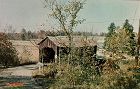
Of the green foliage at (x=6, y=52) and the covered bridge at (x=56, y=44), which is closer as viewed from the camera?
the covered bridge at (x=56, y=44)

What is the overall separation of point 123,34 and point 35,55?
911cm

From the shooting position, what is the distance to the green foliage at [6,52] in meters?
26.0

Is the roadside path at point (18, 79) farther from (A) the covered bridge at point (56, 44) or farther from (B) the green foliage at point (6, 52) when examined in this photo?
(A) the covered bridge at point (56, 44)

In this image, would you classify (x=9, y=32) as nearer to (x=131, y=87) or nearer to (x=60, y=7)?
(x=60, y=7)

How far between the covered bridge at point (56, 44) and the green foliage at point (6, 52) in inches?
94.2

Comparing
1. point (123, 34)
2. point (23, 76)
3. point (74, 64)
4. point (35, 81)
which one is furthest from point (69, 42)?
point (123, 34)

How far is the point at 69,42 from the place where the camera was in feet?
58.7

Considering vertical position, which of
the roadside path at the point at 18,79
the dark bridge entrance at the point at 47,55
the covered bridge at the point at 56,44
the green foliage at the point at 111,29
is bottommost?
the roadside path at the point at 18,79

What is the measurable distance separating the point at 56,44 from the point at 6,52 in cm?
515

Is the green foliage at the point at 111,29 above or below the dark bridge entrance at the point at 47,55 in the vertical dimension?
above

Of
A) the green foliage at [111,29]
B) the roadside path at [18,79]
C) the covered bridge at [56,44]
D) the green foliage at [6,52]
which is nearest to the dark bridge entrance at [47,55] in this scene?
the covered bridge at [56,44]

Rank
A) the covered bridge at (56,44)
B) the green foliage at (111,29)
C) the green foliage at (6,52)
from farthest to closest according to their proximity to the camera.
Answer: the green foliage at (111,29) → the green foliage at (6,52) → the covered bridge at (56,44)

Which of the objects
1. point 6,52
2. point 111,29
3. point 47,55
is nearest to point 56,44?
point 47,55

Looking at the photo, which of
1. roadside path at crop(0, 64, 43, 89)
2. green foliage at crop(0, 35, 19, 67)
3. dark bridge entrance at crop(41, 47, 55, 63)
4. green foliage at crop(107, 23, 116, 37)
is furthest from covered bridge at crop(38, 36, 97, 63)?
green foliage at crop(107, 23, 116, 37)
